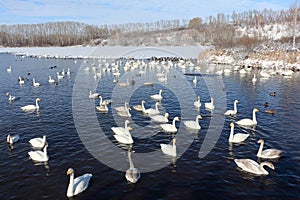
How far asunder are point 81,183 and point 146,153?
195 inches

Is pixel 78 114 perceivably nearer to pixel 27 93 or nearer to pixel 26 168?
pixel 26 168

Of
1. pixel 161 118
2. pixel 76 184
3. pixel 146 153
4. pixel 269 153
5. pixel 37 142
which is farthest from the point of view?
pixel 161 118

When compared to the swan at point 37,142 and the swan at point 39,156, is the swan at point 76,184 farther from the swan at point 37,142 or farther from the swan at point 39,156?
the swan at point 37,142

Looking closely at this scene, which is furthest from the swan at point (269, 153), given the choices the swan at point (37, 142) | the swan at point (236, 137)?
the swan at point (37, 142)

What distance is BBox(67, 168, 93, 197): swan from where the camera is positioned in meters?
12.1

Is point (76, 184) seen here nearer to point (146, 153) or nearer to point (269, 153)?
point (146, 153)

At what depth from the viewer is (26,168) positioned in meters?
14.7

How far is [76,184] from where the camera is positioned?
12391 millimetres

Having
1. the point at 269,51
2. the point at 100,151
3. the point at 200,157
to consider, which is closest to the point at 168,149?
the point at 200,157

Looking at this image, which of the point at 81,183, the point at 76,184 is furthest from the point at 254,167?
the point at 76,184

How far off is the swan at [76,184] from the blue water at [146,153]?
0.27 metres

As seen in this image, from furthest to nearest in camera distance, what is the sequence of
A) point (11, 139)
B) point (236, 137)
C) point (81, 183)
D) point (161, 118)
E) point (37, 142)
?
point (161, 118)
point (11, 139)
point (236, 137)
point (37, 142)
point (81, 183)

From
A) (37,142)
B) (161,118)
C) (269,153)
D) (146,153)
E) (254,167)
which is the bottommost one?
(146,153)

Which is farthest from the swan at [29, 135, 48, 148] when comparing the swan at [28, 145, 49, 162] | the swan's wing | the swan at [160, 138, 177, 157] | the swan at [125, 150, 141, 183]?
the swan at [160, 138, 177, 157]
